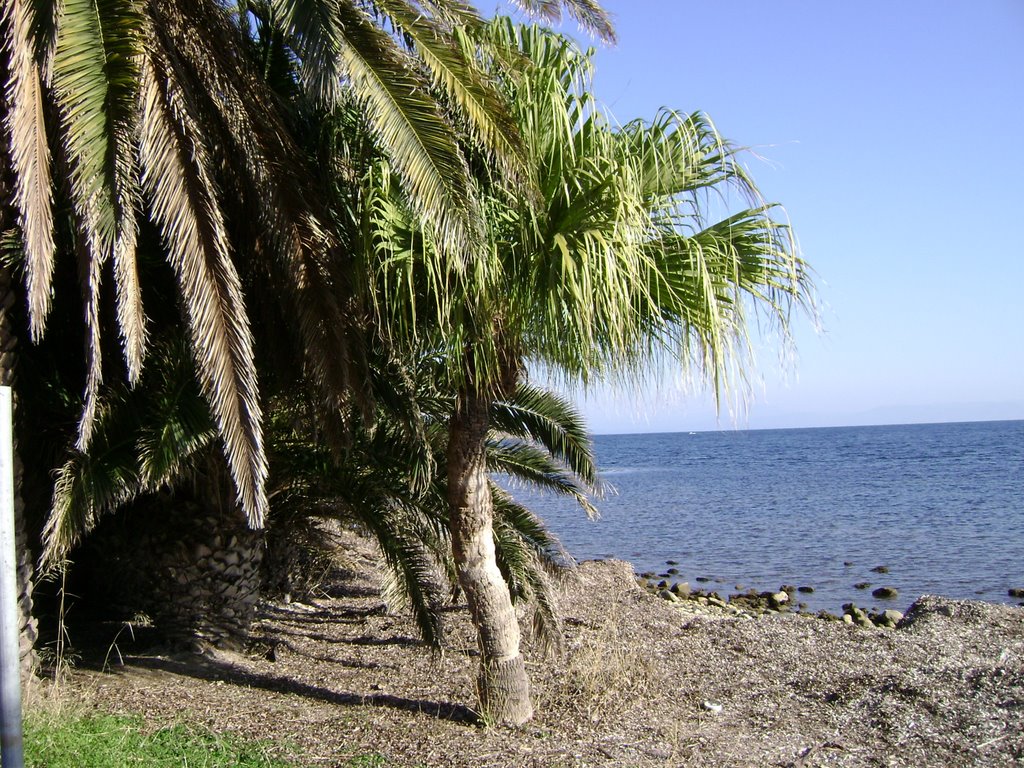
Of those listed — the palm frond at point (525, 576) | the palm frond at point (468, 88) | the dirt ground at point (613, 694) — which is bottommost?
the dirt ground at point (613, 694)

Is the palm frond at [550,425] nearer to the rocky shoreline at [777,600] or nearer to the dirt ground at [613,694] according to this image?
the dirt ground at [613,694]

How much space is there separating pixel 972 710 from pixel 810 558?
14.8m

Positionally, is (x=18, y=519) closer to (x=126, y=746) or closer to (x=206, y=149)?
(x=126, y=746)

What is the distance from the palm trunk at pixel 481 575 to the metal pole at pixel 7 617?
11.3 feet

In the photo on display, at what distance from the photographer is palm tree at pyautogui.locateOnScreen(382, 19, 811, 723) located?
5270mm

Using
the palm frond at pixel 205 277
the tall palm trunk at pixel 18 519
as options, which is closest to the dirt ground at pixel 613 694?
the tall palm trunk at pixel 18 519

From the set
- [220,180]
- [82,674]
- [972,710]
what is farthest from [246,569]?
[972,710]

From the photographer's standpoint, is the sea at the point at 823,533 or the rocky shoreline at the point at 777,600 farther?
the sea at the point at 823,533

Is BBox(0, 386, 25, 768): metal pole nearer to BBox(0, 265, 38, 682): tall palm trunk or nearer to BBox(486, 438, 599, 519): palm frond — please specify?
BBox(0, 265, 38, 682): tall palm trunk

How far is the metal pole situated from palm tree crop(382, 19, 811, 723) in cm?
239

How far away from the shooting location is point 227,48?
5.79 m

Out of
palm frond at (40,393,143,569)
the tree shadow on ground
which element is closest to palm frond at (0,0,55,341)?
palm frond at (40,393,143,569)

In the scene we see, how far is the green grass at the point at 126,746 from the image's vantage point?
193 inches

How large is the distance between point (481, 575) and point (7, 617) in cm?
364
